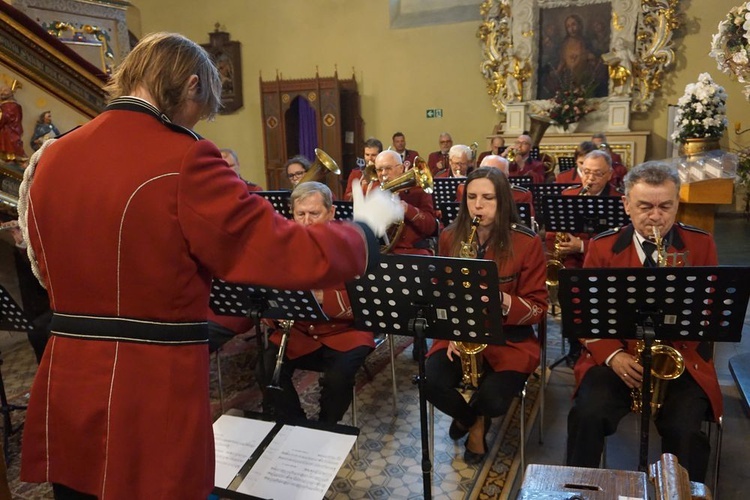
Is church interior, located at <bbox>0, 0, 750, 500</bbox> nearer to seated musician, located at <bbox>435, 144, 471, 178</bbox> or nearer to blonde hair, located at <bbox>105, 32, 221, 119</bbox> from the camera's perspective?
seated musician, located at <bbox>435, 144, 471, 178</bbox>

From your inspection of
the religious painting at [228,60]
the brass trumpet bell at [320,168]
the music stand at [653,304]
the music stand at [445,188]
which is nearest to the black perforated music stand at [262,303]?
the music stand at [653,304]

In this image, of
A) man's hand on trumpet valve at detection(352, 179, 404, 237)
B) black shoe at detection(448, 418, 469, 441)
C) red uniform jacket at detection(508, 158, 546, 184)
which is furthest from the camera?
red uniform jacket at detection(508, 158, 546, 184)

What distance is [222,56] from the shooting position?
13.1 m

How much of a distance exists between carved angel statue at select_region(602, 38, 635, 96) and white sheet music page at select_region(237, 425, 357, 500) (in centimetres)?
998

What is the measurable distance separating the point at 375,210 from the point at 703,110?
565 centimetres

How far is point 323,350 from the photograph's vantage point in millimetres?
3115

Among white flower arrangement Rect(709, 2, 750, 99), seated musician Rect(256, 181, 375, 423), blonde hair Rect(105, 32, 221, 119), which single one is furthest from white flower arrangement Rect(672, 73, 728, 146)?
blonde hair Rect(105, 32, 221, 119)

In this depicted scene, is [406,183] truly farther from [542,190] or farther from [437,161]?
[437,161]

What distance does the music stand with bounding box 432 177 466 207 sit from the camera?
5461 mm

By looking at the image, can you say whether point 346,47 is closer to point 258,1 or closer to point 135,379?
point 258,1

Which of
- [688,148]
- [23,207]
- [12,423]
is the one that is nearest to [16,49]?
[12,423]

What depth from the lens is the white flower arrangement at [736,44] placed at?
301 cm

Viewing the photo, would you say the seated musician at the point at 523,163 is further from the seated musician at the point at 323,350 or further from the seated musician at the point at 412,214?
the seated musician at the point at 323,350

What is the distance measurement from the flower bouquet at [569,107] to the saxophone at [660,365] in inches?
327
